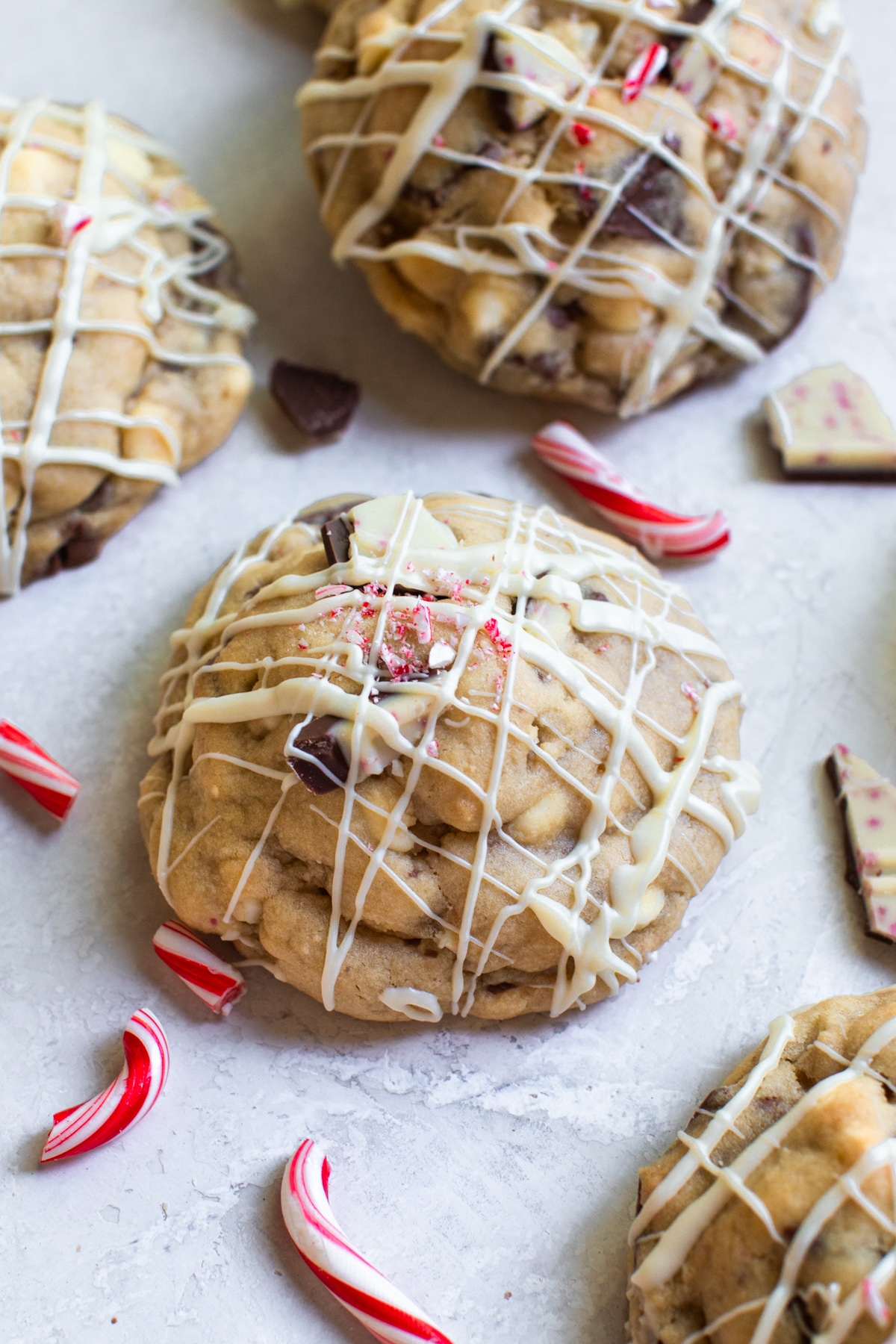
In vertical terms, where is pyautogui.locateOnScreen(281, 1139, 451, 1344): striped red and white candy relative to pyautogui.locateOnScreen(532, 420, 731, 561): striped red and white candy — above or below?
below

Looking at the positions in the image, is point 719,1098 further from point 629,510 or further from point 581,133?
point 581,133

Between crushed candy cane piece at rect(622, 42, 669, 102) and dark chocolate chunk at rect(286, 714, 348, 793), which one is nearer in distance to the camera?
dark chocolate chunk at rect(286, 714, 348, 793)

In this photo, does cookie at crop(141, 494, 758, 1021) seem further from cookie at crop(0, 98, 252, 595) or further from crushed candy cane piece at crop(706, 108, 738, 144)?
crushed candy cane piece at crop(706, 108, 738, 144)

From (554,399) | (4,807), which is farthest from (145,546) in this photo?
(554,399)

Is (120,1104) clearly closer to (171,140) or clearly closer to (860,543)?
(860,543)

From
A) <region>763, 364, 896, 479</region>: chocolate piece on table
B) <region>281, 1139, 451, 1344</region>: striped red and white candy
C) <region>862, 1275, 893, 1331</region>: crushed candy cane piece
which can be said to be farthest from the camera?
<region>763, 364, 896, 479</region>: chocolate piece on table

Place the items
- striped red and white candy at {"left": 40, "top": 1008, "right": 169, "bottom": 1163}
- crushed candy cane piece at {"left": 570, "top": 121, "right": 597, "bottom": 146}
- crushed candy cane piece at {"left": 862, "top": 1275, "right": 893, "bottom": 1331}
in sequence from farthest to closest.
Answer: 1. crushed candy cane piece at {"left": 570, "top": 121, "right": 597, "bottom": 146}
2. striped red and white candy at {"left": 40, "top": 1008, "right": 169, "bottom": 1163}
3. crushed candy cane piece at {"left": 862, "top": 1275, "right": 893, "bottom": 1331}

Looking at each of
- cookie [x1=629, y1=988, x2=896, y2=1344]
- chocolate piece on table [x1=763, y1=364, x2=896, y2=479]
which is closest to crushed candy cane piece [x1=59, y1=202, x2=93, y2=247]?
chocolate piece on table [x1=763, y1=364, x2=896, y2=479]

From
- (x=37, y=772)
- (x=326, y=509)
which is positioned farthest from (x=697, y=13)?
(x=37, y=772)

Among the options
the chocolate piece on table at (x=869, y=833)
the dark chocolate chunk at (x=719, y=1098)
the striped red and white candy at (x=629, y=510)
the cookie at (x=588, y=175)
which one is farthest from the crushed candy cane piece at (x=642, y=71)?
the dark chocolate chunk at (x=719, y=1098)
